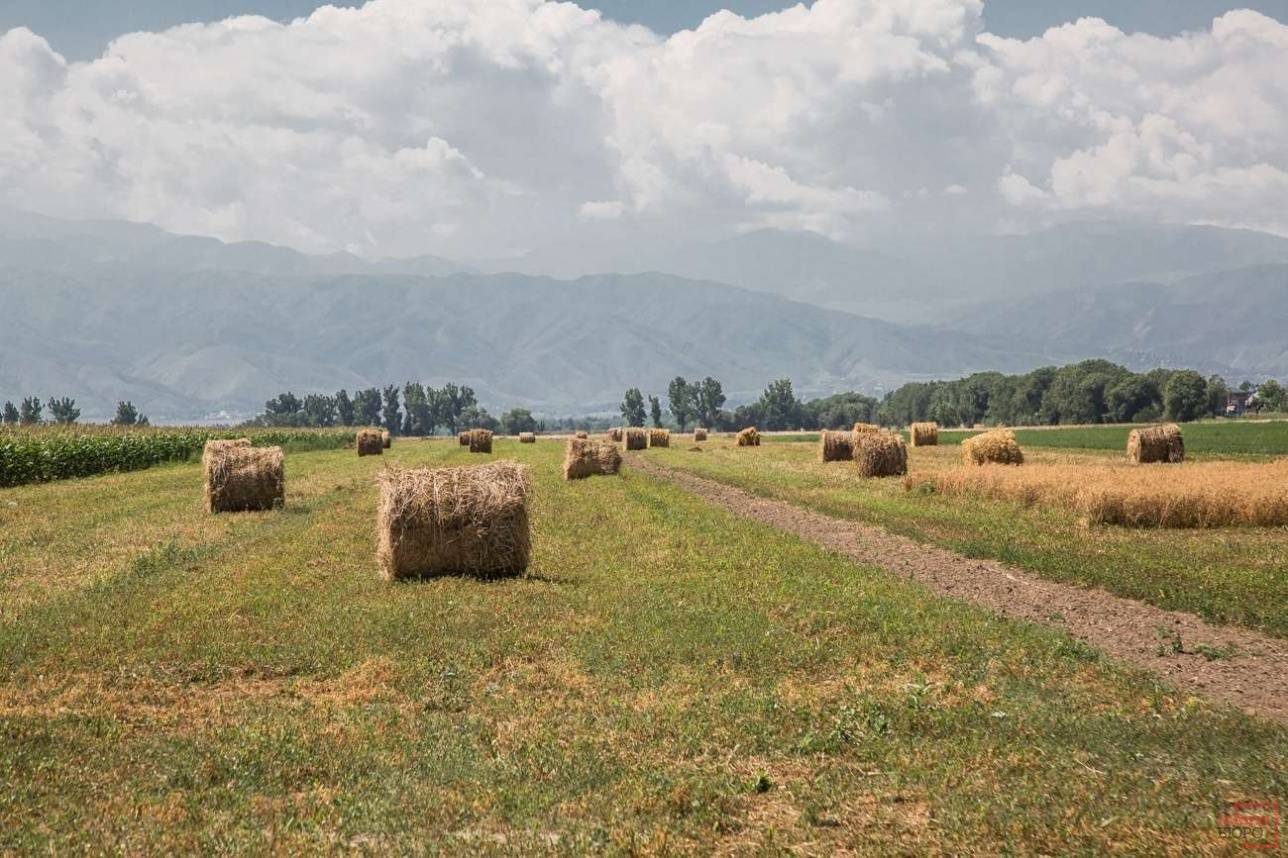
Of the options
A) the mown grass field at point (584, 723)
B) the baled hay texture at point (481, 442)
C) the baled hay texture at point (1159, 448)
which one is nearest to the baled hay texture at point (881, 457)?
the baled hay texture at point (1159, 448)

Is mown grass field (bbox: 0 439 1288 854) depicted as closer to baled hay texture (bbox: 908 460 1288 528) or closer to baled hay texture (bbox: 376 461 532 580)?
baled hay texture (bbox: 376 461 532 580)

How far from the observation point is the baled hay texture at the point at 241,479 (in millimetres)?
32344

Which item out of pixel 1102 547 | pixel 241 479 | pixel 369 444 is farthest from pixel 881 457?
pixel 369 444

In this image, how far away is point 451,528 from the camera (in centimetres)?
1955

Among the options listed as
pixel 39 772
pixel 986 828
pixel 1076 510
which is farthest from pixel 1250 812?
pixel 1076 510

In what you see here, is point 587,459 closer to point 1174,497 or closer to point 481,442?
point 1174,497

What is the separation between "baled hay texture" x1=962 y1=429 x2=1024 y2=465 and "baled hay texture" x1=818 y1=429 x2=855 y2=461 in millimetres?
12406

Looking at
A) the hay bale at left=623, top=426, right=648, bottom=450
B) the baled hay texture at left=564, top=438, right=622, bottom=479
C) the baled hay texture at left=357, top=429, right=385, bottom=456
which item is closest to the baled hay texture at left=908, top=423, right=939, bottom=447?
the hay bale at left=623, top=426, right=648, bottom=450

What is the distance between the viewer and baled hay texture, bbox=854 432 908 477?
44062 millimetres

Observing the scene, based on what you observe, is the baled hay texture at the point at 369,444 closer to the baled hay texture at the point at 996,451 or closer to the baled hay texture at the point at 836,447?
the baled hay texture at the point at 836,447

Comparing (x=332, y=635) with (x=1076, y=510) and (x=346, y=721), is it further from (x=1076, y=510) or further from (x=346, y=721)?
(x=1076, y=510)

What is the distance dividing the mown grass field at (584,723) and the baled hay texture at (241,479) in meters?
12.7

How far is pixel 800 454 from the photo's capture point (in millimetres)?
69750

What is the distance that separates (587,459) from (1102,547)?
2638 cm
